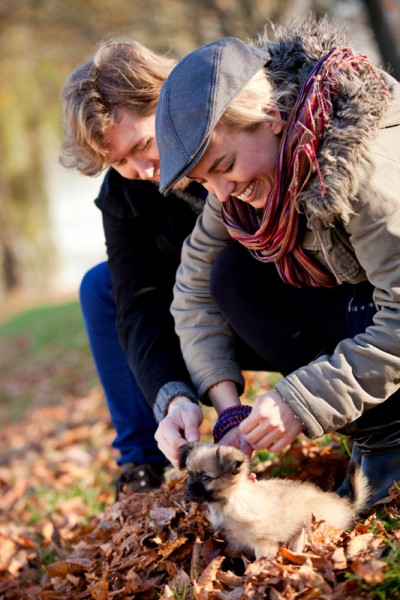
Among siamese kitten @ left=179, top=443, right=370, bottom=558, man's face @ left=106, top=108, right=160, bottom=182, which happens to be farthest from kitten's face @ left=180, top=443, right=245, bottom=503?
man's face @ left=106, top=108, right=160, bottom=182

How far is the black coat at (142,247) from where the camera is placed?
3.65 m

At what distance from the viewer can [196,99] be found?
2398mm

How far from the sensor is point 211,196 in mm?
3121

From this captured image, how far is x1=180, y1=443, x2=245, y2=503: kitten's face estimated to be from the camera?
257 centimetres

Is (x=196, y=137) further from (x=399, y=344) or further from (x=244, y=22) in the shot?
(x=244, y=22)

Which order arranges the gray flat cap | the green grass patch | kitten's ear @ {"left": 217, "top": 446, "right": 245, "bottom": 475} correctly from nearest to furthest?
the gray flat cap
kitten's ear @ {"left": 217, "top": 446, "right": 245, "bottom": 475}
the green grass patch

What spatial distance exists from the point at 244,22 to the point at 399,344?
35.3 feet

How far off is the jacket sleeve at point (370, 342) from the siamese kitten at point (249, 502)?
387 millimetres

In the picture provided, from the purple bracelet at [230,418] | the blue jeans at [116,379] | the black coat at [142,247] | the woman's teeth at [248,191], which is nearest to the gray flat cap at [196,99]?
the woman's teeth at [248,191]

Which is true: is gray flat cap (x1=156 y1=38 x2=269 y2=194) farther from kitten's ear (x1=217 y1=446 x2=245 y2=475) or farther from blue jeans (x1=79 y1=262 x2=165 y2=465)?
blue jeans (x1=79 y1=262 x2=165 y2=465)

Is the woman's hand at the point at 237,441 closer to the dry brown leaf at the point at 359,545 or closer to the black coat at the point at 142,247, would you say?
the dry brown leaf at the point at 359,545

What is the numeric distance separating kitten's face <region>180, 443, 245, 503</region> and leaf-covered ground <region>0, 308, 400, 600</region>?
0.28m

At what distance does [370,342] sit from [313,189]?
583 mm

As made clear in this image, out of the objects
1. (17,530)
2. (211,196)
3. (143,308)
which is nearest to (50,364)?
(17,530)
